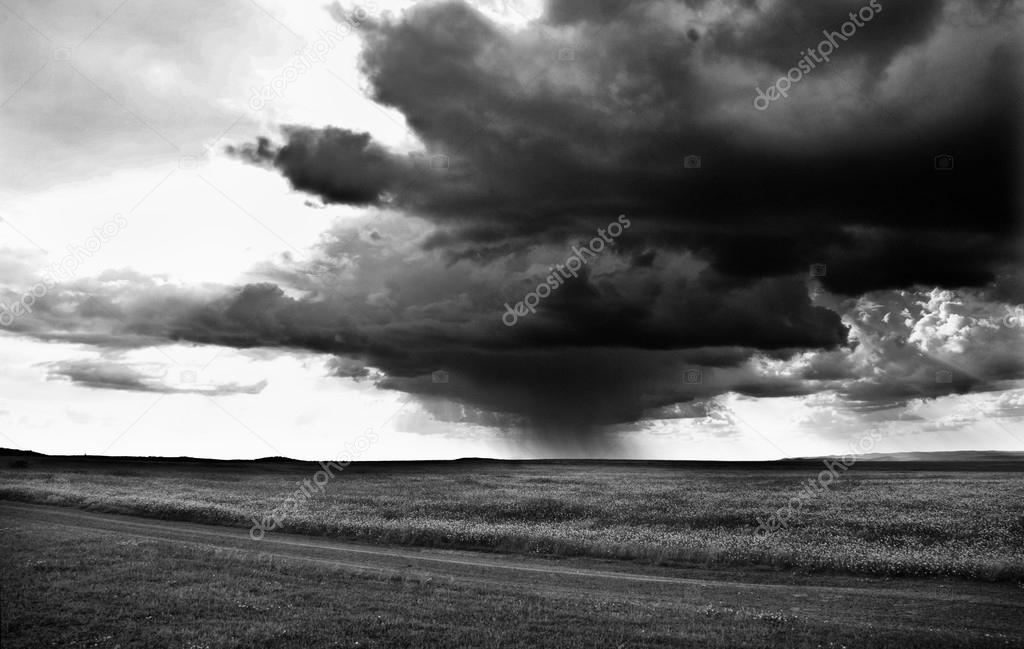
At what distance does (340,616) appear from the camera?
17.0 meters

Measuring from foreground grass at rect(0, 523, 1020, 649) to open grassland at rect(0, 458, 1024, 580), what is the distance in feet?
31.8

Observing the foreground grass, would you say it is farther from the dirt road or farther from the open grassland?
the open grassland

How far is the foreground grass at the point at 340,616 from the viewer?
49.1 feet

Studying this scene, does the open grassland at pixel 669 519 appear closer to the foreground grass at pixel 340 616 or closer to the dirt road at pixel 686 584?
the dirt road at pixel 686 584

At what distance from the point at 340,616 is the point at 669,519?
92.9 ft

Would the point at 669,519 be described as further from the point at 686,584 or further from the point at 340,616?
the point at 340,616

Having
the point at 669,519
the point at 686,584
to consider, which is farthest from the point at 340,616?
the point at 669,519

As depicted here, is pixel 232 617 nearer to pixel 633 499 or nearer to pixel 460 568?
pixel 460 568


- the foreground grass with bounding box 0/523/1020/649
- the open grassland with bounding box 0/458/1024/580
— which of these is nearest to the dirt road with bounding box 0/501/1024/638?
the foreground grass with bounding box 0/523/1020/649

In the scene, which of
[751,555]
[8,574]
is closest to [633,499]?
[751,555]

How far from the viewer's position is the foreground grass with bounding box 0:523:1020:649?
49.1 ft

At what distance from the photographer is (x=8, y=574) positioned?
19672 mm

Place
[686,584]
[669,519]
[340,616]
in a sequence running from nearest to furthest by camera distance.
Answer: [340,616] < [686,584] < [669,519]

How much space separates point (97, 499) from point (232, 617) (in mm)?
39071
